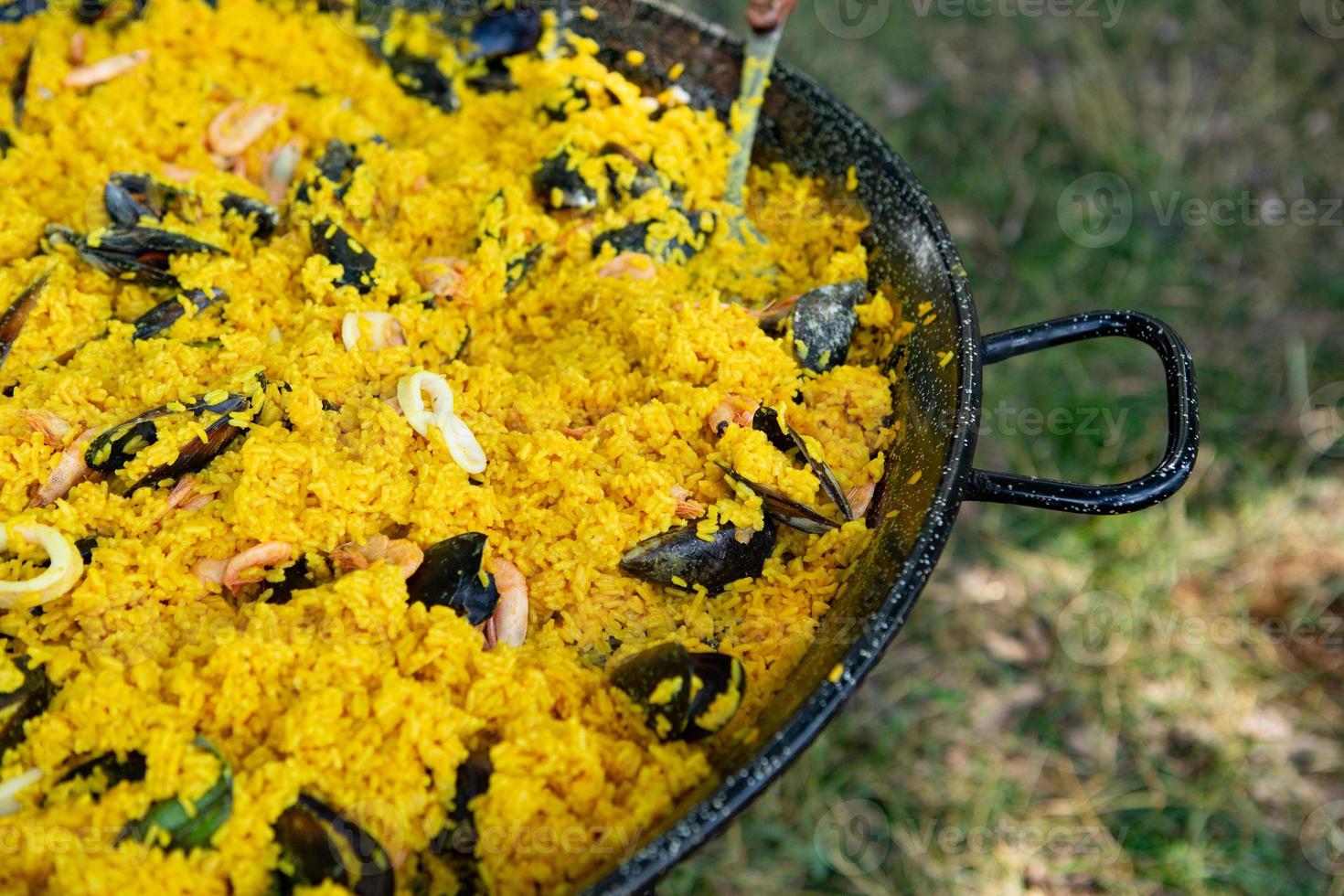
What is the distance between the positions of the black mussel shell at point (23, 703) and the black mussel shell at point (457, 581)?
0.49 metres

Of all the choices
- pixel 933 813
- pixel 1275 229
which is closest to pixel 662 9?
pixel 933 813

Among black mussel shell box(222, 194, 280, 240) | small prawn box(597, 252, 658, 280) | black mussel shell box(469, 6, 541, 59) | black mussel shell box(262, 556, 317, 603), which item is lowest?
black mussel shell box(262, 556, 317, 603)

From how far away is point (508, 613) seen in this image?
154cm

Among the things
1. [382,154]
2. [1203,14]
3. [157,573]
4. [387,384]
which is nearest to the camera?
→ [157,573]

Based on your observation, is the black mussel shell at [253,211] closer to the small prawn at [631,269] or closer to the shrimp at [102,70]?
the shrimp at [102,70]

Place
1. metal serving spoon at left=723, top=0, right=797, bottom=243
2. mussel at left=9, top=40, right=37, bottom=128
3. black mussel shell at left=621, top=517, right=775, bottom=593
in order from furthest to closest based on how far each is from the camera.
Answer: mussel at left=9, top=40, right=37, bottom=128 < metal serving spoon at left=723, top=0, right=797, bottom=243 < black mussel shell at left=621, top=517, right=775, bottom=593

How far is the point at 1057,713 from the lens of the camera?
2.87 meters

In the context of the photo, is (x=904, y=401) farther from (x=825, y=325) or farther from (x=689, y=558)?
(x=689, y=558)

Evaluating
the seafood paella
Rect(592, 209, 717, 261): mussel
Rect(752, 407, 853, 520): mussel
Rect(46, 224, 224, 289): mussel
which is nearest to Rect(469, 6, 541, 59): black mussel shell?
the seafood paella

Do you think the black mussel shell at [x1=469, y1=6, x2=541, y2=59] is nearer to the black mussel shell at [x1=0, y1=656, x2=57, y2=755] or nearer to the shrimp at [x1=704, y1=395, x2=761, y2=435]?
the shrimp at [x1=704, y1=395, x2=761, y2=435]

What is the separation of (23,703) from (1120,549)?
2.84 m

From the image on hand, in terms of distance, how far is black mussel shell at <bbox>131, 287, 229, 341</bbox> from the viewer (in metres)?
1.83

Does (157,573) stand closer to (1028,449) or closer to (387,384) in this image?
(387,384)

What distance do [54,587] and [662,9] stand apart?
5.47 feet
